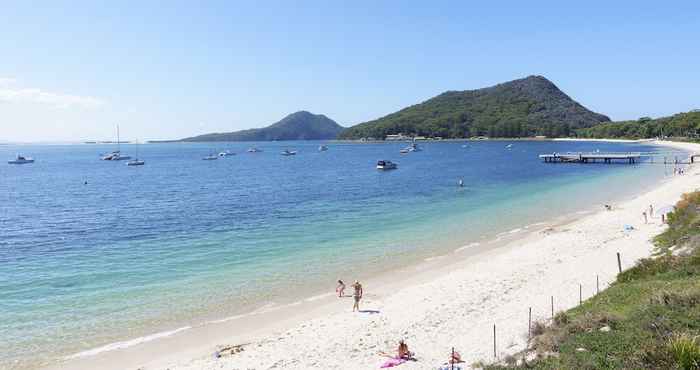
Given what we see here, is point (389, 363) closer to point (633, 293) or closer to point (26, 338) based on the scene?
point (633, 293)

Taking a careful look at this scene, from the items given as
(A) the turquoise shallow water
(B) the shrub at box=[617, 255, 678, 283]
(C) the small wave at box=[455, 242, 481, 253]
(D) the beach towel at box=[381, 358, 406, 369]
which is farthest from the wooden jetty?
(D) the beach towel at box=[381, 358, 406, 369]

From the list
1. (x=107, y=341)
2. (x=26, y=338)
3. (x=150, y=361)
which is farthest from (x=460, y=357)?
(x=26, y=338)

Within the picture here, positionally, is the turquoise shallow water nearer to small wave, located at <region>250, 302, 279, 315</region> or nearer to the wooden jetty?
small wave, located at <region>250, 302, 279, 315</region>

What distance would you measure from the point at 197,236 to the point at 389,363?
2724 centimetres

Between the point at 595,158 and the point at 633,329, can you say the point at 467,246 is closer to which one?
the point at 633,329

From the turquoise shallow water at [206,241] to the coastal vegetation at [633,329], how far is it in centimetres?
1391

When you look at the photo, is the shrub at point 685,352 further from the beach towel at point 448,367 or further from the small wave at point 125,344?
the small wave at point 125,344

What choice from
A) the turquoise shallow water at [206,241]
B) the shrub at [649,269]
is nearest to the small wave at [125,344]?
the turquoise shallow water at [206,241]

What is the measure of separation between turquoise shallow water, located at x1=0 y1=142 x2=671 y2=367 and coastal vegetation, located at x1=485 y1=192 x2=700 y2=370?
13905mm

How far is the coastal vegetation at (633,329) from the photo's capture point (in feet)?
35.9

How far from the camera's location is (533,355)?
533 inches

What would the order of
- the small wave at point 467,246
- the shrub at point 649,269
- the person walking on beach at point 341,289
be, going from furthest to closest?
the small wave at point 467,246, the person walking on beach at point 341,289, the shrub at point 649,269

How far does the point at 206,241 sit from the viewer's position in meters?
37.6

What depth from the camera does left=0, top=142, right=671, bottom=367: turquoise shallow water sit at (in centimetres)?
2286
